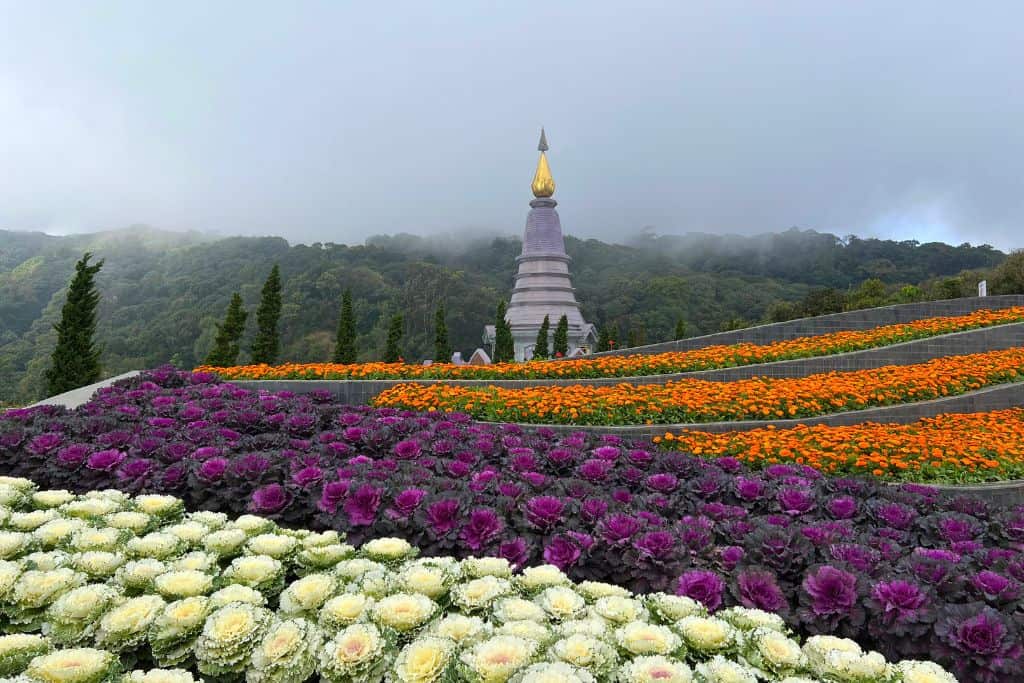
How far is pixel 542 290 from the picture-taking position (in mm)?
38188

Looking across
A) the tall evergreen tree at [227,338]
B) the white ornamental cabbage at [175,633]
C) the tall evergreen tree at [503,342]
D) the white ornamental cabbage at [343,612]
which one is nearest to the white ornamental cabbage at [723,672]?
the white ornamental cabbage at [343,612]

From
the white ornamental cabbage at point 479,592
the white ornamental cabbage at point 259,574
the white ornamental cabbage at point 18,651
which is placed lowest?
the white ornamental cabbage at point 18,651

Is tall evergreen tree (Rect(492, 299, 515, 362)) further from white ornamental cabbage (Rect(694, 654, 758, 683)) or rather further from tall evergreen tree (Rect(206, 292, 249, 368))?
white ornamental cabbage (Rect(694, 654, 758, 683))

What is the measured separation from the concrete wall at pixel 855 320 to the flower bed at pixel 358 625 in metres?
12.4

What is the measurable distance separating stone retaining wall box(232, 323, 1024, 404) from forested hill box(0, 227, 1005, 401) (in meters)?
29.3

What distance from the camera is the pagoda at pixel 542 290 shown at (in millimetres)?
37438

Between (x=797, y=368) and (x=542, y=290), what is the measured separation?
92.2 feet

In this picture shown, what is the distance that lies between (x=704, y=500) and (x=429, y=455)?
2.11 metres

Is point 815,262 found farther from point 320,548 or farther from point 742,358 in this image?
point 320,548

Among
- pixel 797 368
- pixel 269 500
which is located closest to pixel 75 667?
pixel 269 500

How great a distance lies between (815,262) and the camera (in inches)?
2638

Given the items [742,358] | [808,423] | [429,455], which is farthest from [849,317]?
[429,455]

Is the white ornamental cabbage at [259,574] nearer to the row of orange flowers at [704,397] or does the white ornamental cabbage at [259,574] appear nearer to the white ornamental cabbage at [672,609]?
the white ornamental cabbage at [672,609]

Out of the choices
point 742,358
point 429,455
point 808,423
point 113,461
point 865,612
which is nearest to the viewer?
point 865,612
